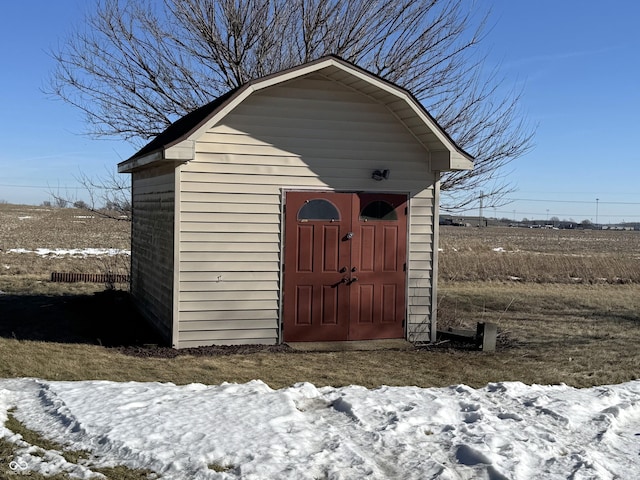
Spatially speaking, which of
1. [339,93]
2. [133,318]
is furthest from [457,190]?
[133,318]

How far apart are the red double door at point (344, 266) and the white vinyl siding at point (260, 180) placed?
20 cm

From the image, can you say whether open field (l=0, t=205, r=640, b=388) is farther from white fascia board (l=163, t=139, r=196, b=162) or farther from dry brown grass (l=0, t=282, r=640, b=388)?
white fascia board (l=163, t=139, r=196, b=162)

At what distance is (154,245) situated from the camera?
36.7ft

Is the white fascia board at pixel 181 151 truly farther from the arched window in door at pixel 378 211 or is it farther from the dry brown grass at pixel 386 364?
the arched window in door at pixel 378 211

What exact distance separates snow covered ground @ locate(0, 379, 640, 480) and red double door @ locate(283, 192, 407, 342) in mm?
3058

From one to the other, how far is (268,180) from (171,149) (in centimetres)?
158

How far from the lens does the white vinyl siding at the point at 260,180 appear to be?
31.4 ft

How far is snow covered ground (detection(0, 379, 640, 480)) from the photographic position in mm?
4871

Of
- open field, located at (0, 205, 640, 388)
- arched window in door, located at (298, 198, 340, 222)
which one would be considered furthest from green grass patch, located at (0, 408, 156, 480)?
arched window in door, located at (298, 198, 340, 222)

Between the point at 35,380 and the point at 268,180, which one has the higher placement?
the point at 268,180

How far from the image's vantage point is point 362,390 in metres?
7.03

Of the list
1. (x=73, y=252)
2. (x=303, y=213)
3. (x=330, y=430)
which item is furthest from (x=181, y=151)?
(x=73, y=252)

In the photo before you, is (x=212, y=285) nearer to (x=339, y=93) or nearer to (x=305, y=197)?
(x=305, y=197)

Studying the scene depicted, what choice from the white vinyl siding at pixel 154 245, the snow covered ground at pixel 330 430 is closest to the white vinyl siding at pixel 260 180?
the white vinyl siding at pixel 154 245
